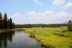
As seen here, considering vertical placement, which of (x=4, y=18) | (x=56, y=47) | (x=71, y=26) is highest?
(x=4, y=18)

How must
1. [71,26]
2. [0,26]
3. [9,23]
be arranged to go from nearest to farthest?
[71,26] → [0,26] → [9,23]

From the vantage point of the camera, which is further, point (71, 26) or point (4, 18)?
point (4, 18)

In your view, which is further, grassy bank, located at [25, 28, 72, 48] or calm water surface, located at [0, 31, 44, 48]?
calm water surface, located at [0, 31, 44, 48]

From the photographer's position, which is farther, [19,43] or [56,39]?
[19,43]

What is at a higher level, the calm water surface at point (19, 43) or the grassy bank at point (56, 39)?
the grassy bank at point (56, 39)

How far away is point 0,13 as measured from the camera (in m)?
98.8

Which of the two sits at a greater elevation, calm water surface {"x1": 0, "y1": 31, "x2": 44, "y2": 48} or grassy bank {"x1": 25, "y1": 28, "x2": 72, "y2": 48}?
grassy bank {"x1": 25, "y1": 28, "x2": 72, "y2": 48}

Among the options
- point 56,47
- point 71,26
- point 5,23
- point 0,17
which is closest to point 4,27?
point 5,23

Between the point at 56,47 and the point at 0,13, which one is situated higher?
the point at 0,13

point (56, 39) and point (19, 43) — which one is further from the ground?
point (56, 39)

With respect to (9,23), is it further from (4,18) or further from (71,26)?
(71,26)

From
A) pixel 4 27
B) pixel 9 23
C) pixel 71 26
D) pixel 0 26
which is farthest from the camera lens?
pixel 9 23

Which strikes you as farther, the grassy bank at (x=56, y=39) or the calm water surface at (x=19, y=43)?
the calm water surface at (x=19, y=43)

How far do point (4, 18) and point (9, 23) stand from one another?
8.95 metres
